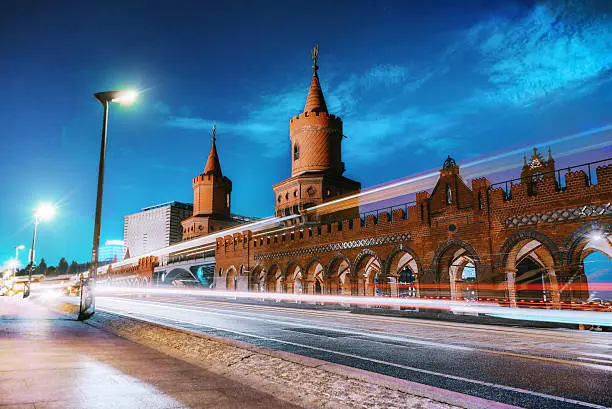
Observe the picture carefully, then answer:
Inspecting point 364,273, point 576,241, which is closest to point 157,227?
point 364,273

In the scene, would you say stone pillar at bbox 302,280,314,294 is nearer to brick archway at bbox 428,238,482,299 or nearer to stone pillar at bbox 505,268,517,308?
brick archway at bbox 428,238,482,299

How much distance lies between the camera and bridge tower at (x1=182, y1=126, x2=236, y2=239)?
214 feet

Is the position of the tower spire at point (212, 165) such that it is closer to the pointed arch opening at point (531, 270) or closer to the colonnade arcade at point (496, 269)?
the colonnade arcade at point (496, 269)

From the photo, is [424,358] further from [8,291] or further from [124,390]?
[8,291]

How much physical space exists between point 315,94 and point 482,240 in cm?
2915

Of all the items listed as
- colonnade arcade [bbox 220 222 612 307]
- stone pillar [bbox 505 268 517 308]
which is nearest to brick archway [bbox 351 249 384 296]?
colonnade arcade [bbox 220 222 612 307]

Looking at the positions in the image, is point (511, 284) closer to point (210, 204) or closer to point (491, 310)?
point (491, 310)

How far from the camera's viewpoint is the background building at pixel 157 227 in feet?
600

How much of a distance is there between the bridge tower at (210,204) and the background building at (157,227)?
114663mm

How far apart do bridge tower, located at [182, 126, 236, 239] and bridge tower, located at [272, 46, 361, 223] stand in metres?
20.9

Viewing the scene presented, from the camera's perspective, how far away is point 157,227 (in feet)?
617

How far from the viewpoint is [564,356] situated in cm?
838

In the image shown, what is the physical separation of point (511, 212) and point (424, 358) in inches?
594

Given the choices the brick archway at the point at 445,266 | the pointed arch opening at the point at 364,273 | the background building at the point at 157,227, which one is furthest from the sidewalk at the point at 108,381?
the background building at the point at 157,227
